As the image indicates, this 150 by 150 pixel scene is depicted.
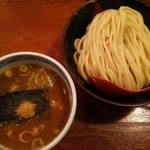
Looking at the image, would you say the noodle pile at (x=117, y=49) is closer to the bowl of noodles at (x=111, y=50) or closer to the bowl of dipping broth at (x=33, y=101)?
the bowl of noodles at (x=111, y=50)

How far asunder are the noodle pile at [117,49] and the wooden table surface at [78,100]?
101mm

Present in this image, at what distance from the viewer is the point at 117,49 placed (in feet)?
3.60

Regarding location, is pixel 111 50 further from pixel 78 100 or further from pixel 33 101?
pixel 33 101

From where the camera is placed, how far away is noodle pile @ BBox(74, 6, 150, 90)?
107 centimetres

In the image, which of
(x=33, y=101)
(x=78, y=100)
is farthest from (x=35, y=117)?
(x=78, y=100)

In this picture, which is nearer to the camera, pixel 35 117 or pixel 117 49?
pixel 35 117

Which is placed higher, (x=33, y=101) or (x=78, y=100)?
(x=33, y=101)

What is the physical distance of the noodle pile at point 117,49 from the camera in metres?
1.07

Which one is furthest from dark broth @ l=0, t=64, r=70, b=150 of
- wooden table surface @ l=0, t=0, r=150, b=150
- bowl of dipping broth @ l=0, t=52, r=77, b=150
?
wooden table surface @ l=0, t=0, r=150, b=150

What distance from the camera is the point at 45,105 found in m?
0.98

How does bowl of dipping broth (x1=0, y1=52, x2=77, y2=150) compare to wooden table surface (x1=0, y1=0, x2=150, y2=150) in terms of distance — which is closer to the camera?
bowl of dipping broth (x1=0, y1=52, x2=77, y2=150)

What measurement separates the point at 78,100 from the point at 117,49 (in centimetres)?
23

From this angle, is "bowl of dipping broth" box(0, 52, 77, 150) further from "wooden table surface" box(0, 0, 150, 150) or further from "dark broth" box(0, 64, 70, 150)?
"wooden table surface" box(0, 0, 150, 150)

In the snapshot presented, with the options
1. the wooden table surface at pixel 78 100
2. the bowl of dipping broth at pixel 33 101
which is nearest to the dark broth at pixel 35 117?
the bowl of dipping broth at pixel 33 101
